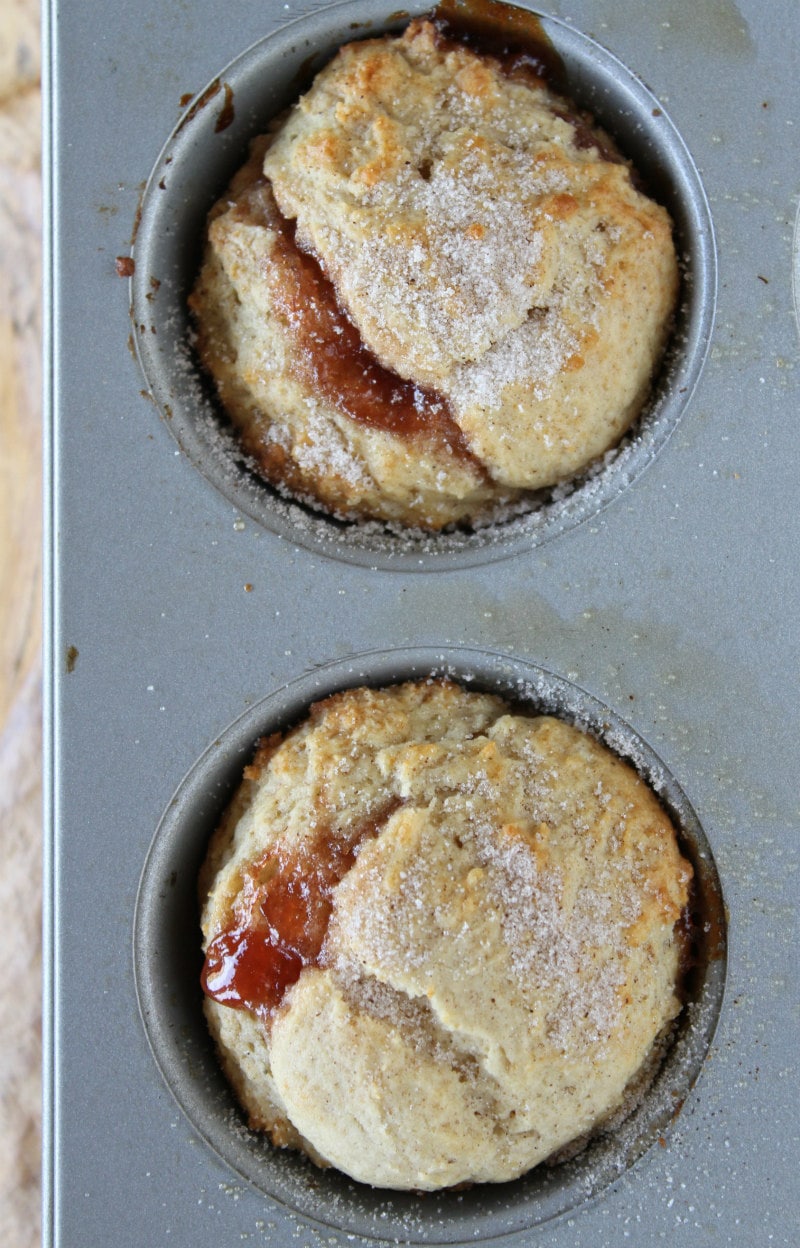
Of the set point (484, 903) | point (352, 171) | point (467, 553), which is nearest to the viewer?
point (484, 903)

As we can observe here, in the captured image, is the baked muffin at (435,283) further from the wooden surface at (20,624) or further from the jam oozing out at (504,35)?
the wooden surface at (20,624)

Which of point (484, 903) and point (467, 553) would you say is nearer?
point (484, 903)

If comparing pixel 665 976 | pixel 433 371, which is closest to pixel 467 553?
pixel 433 371

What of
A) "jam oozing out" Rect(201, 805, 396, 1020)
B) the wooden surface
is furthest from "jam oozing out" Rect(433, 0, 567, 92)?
"jam oozing out" Rect(201, 805, 396, 1020)

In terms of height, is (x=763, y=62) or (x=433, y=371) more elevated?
(x=763, y=62)

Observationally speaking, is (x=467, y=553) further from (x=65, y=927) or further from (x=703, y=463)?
(x=65, y=927)

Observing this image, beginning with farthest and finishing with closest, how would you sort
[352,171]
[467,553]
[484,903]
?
[467,553], [352,171], [484,903]

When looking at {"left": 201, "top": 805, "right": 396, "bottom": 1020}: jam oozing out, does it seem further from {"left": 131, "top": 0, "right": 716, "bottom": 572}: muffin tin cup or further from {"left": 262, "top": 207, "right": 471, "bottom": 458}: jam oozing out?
{"left": 262, "top": 207, "right": 471, "bottom": 458}: jam oozing out
